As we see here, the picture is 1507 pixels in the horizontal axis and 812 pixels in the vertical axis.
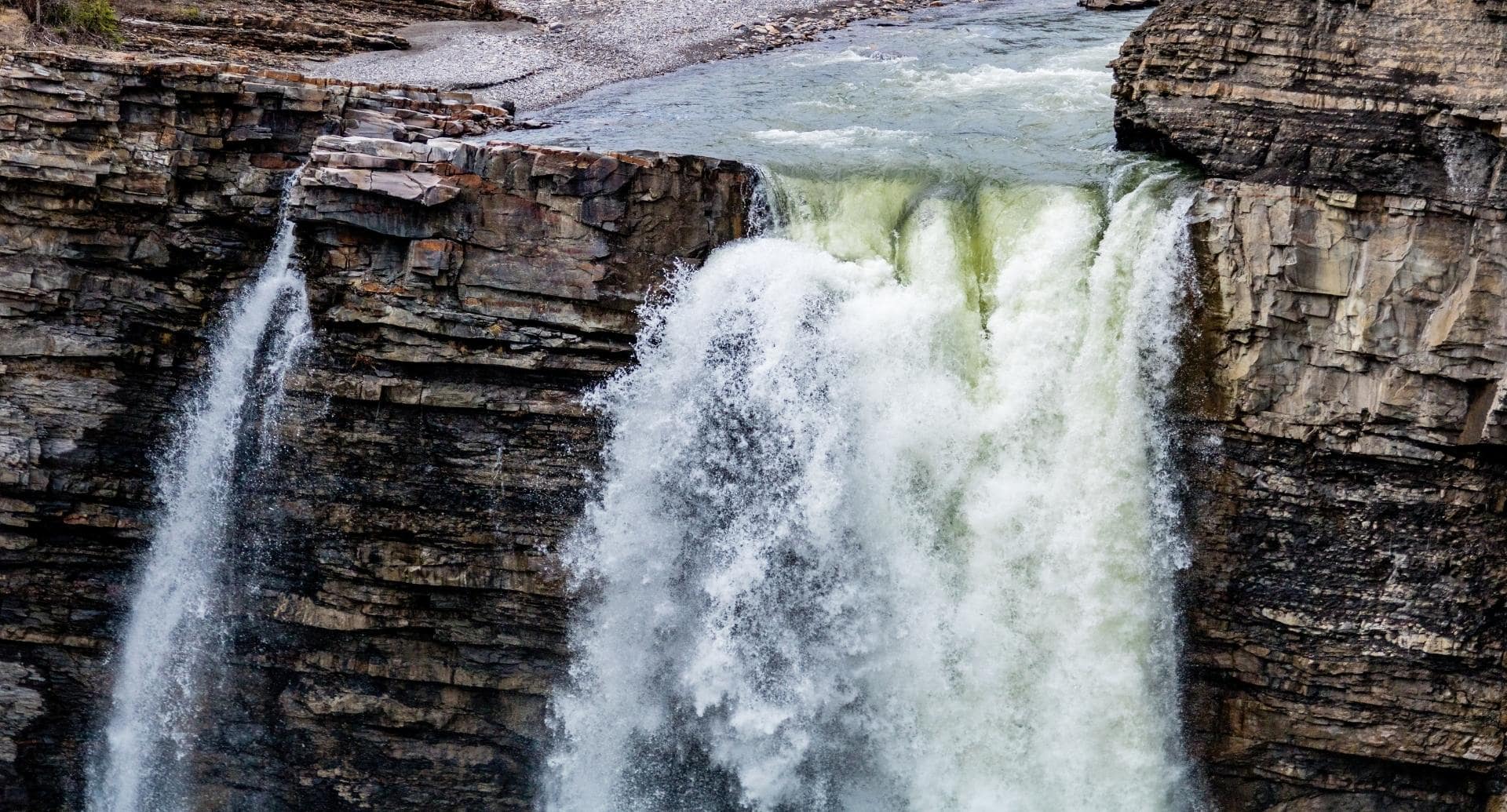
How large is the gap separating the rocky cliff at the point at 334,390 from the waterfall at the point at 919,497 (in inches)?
34.0

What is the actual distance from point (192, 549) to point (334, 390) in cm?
300

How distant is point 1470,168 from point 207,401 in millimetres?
14002

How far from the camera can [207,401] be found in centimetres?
1560

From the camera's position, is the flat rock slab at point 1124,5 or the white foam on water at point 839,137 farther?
the flat rock slab at point 1124,5

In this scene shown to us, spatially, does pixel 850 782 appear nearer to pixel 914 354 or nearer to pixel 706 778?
pixel 706 778

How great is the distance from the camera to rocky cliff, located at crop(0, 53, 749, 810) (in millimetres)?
14266

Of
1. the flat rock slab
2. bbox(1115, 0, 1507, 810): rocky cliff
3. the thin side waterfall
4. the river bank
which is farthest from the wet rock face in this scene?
the river bank

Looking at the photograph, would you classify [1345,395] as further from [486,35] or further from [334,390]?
[486,35]

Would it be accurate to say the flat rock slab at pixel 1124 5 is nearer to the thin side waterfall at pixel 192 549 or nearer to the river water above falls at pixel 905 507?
the river water above falls at pixel 905 507

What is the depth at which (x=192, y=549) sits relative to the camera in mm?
15844

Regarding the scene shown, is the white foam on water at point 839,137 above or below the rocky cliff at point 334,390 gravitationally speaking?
above

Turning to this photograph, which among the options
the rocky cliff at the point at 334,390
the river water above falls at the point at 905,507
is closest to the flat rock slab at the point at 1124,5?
the river water above falls at the point at 905,507

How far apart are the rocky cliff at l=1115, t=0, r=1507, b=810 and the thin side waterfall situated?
Answer: 10.2 m

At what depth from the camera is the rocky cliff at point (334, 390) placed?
14266 millimetres
